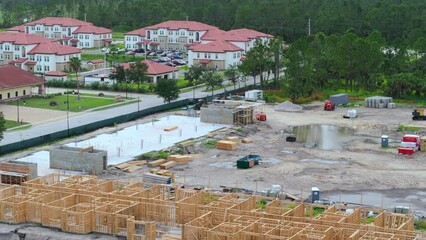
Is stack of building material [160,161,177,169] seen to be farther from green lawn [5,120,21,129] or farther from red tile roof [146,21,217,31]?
red tile roof [146,21,217,31]

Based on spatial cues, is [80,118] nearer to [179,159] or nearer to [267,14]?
[179,159]

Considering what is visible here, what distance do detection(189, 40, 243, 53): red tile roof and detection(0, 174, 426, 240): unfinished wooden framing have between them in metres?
49.9

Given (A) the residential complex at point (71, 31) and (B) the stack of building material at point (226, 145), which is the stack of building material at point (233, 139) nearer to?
(B) the stack of building material at point (226, 145)

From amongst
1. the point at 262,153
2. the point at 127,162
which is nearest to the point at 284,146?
the point at 262,153

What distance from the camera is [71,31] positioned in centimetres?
10188

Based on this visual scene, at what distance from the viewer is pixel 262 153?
47125 millimetres

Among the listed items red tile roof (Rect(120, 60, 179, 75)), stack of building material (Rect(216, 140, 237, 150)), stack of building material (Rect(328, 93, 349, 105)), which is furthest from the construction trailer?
Result: red tile roof (Rect(120, 60, 179, 75))

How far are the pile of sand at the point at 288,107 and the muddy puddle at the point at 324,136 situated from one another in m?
5.83

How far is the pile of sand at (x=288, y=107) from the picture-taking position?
202 ft

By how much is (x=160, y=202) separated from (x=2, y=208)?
6.04 meters

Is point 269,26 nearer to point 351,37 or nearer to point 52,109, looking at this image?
point 351,37

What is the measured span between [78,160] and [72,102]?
2192 centimetres

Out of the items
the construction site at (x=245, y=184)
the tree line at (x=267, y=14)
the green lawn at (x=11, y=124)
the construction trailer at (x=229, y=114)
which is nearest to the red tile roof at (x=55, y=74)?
the construction site at (x=245, y=184)

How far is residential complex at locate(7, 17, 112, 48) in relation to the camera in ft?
328
